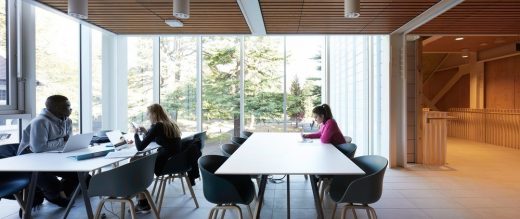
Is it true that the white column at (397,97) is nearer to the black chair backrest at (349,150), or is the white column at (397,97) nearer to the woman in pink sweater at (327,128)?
the woman in pink sweater at (327,128)

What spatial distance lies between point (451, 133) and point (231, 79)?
8.93m

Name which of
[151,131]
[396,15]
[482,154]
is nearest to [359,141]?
[482,154]

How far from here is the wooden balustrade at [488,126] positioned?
8.82 m

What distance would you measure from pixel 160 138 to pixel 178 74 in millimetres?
4377

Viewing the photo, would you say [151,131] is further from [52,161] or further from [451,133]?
[451,133]

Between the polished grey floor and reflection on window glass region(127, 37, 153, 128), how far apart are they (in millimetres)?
3275

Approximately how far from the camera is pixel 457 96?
43.5ft

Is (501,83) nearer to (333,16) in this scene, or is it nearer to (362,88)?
(362,88)

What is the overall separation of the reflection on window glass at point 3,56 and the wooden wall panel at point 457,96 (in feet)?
46.3

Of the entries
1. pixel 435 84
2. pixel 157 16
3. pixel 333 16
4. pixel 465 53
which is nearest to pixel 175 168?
pixel 157 16

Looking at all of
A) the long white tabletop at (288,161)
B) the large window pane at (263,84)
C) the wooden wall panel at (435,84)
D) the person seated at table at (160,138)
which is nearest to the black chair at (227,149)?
the long white tabletop at (288,161)

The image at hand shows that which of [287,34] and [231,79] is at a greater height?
[287,34]

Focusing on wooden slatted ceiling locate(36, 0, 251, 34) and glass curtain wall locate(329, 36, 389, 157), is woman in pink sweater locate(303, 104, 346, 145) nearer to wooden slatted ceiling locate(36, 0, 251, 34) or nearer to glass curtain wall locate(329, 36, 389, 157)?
wooden slatted ceiling locate(36, 0, 251, 34)

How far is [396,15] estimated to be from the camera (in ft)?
16.1
